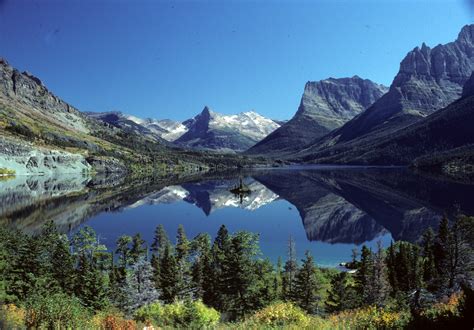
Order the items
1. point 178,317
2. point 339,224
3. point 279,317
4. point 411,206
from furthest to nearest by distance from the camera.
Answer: point 411,206 < point 339,224 < point 178,317 < point 279,317

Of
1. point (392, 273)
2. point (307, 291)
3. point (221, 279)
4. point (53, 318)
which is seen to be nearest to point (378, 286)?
point (307, 291)

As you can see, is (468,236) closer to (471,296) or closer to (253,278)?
(253,278)

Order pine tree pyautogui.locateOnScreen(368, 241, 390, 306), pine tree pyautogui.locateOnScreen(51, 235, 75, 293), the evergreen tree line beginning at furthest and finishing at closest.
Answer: pine tree pyautogui.locateOnScreen(51, 235, 75, 293) < pine tree pyautogui.locateOnScreen(368, 241, 390, 306) < the evergreen tree line

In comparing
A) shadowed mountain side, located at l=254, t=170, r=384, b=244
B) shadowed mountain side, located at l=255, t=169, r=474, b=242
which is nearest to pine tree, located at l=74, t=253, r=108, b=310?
shadowed mountain side, located at l=254, t=170, r=384, b=244

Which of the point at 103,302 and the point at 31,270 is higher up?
the point at 31,270

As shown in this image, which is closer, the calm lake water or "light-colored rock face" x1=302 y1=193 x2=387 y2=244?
the calm lake water

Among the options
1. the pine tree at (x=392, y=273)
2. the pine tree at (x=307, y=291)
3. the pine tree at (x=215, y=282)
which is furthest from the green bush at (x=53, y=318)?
the pine tree at (x=392, y=273)

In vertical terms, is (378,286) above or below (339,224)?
above

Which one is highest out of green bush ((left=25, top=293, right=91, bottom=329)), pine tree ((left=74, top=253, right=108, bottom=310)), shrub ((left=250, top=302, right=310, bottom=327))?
green bush ((left=25, top=293, right=91, bottom=329))

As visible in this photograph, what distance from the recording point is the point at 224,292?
178 ft

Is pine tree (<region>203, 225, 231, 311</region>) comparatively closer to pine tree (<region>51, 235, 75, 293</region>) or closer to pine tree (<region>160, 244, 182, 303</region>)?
pine tree (<region>160, 244, 182, 303</region>)

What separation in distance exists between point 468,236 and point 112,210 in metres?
124

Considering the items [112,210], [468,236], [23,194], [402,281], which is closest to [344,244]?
[402,281]

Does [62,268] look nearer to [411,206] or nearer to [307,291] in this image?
[307,291]
